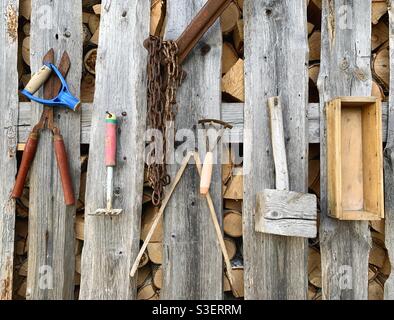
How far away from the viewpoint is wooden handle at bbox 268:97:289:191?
1921 mm

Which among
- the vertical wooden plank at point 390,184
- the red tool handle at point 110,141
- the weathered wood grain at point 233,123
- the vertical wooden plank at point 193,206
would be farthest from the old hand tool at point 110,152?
the vertical wooden plank at point 390,184

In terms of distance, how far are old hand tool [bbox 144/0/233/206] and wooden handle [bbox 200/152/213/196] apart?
0.22m

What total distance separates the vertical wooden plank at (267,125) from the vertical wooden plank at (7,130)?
1.28 metres

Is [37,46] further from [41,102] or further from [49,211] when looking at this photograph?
[49,211]

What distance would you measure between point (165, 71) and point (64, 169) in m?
0.75

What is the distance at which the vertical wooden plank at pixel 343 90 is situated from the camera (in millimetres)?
2000

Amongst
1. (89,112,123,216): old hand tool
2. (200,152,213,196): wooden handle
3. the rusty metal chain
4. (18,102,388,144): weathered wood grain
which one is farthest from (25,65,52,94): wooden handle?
(200,152,213,196): wooden handle

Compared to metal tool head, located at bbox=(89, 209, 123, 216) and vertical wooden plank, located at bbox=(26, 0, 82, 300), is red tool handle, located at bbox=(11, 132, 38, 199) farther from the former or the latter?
metal tool head, located at bbox=(89, 209, 123, 216)

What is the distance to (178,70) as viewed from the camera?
1.95 metres

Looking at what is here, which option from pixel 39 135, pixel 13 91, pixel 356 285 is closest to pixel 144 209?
pixel 39 135

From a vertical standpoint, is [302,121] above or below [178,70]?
below

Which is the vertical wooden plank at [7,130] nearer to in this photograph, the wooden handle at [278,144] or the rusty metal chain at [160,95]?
the rusty metal chain at [160,95]

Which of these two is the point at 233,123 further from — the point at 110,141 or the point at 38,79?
the point at 38,79
